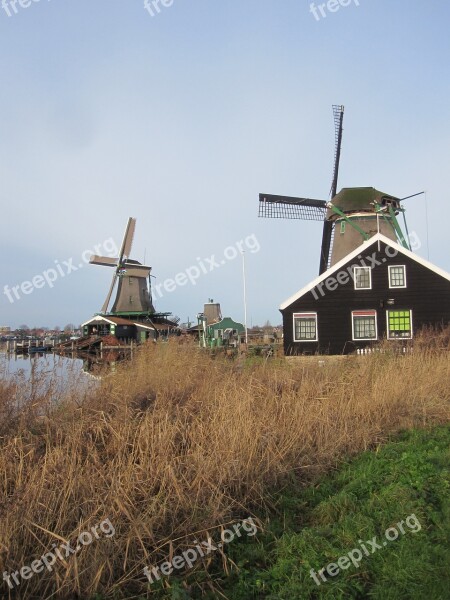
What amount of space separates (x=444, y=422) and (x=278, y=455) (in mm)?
3672

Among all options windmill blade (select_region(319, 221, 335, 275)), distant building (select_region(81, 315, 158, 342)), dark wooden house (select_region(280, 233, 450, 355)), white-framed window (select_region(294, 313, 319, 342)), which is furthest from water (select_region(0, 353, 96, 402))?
distant building (select_region(81, 315, 158, 342))

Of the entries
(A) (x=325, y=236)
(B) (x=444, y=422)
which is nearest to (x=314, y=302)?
(A) (x=325, y=236)

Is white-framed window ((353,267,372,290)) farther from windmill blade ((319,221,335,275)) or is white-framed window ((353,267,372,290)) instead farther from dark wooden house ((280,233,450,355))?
windmill blade ((319,221,335,275))

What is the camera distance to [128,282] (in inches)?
2057

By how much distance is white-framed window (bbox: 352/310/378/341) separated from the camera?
81.7 ft

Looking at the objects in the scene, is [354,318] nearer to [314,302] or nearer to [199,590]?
[314,302]

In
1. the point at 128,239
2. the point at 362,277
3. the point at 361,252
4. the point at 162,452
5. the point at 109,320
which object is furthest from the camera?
the point at 128,239

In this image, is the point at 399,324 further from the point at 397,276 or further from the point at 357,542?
the point at 357,542

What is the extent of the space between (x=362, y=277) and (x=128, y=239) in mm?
34628

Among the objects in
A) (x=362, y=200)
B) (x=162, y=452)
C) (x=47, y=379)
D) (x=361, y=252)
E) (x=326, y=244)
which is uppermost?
(x=362, y=200)

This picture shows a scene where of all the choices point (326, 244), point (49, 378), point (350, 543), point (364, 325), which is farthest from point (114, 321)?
point (350, 543)

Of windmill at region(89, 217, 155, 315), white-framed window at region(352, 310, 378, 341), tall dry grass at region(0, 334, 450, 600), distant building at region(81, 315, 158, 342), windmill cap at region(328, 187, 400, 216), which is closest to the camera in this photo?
tall dry grass at region(0, 334, 450, 600)

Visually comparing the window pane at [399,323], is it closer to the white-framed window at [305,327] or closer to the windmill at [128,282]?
the white-framed window at [305,327]

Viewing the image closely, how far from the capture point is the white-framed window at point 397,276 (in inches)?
973
